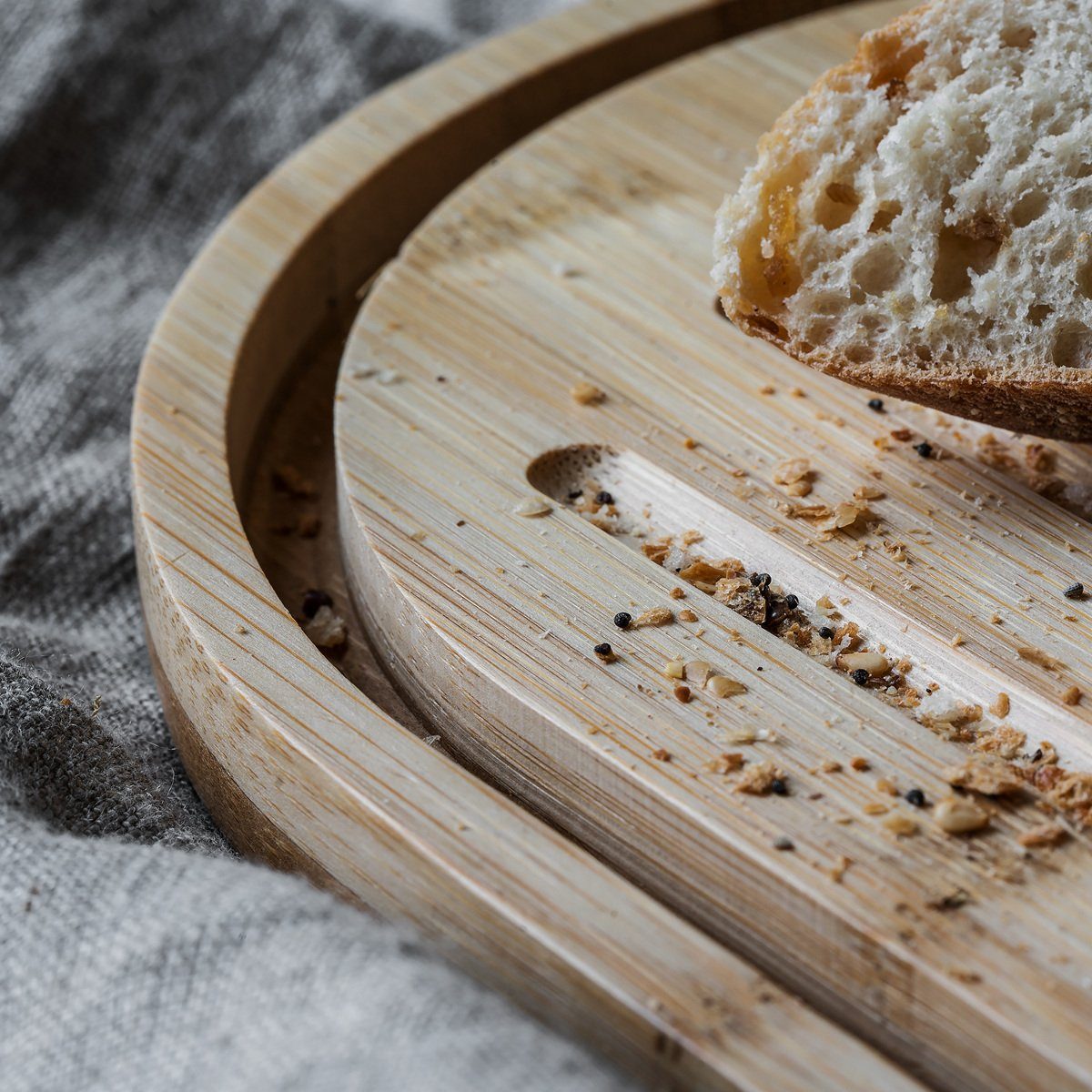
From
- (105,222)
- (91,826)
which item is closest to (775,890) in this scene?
(91,826)

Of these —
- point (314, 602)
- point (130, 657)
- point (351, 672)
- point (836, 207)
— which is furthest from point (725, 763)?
point (130, 657)

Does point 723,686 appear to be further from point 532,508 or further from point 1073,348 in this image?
point 1073,348

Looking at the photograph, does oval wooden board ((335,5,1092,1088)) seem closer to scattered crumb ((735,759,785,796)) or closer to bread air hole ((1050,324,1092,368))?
scattered crumb ((735,759,785,796))

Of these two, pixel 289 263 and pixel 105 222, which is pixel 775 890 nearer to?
pixel 289 263

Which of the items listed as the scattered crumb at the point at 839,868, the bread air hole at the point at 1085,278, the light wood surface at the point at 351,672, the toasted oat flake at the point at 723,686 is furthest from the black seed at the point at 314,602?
the bread air hole at the point at 1085,278

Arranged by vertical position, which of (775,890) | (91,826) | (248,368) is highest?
(248,368)

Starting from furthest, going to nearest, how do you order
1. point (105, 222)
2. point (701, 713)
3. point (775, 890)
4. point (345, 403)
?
point (105, 222)
point (345, 403)
point (701, 713)
point (775, 890)

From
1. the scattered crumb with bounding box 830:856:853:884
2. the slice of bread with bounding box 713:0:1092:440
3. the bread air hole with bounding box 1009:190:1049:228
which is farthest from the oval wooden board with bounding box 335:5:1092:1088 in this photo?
the bread air hole with bounding box 1009:190:1049:228
